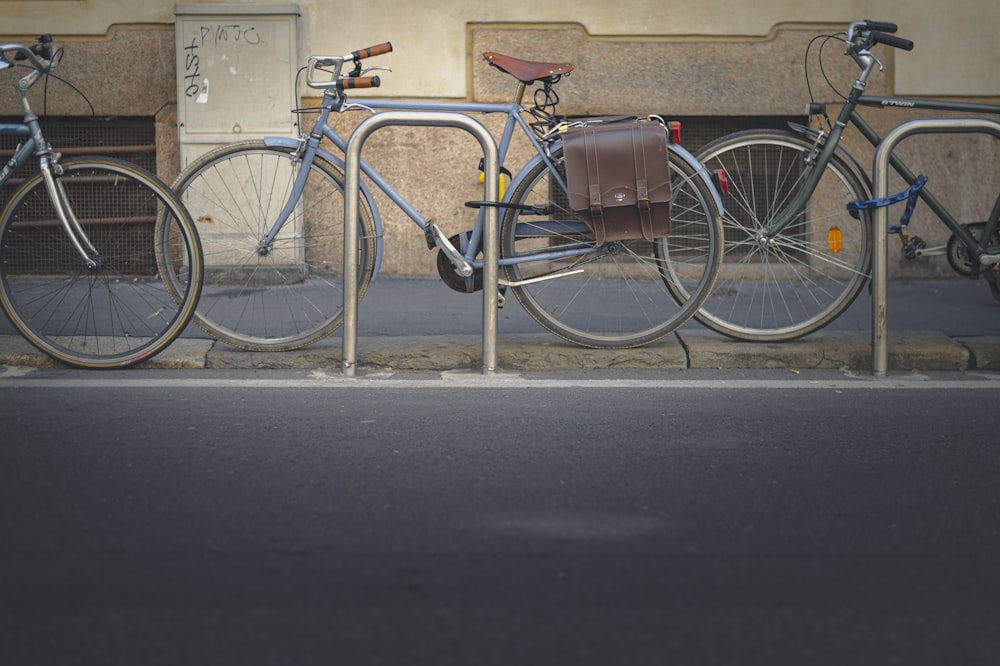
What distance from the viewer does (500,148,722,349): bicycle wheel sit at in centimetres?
573

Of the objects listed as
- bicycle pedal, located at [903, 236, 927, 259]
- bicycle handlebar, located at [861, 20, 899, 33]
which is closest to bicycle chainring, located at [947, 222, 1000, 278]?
bicycle pedal, located at [903, 236, 927, 259]

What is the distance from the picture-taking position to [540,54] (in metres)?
8.52

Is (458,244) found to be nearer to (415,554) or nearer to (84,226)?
(84,226)

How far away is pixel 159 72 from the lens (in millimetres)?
8469

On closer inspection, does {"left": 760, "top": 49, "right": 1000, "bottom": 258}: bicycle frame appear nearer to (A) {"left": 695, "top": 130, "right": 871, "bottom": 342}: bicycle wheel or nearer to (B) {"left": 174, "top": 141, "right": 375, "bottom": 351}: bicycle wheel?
(A) {"left": 695, "top": 130, "right": 871, "bottom": 342}: bicycle wheel

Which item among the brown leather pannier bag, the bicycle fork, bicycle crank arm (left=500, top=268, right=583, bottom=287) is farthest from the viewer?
bicycle crank arm (left=500, top=268, right=583, bottom=287)

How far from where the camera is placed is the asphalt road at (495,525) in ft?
9.12

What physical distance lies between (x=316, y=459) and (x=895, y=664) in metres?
2.06

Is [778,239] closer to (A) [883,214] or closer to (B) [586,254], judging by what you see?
(A) [883,214]

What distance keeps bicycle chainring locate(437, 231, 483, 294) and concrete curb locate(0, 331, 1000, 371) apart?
0.28m

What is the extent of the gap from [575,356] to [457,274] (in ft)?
2.10

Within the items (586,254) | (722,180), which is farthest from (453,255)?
(722,180)

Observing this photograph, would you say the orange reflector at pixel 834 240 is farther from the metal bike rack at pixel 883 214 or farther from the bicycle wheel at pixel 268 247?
the bicycle wheel at pixel 268 247

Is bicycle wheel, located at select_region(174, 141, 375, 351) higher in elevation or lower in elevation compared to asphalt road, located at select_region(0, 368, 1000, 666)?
higher
